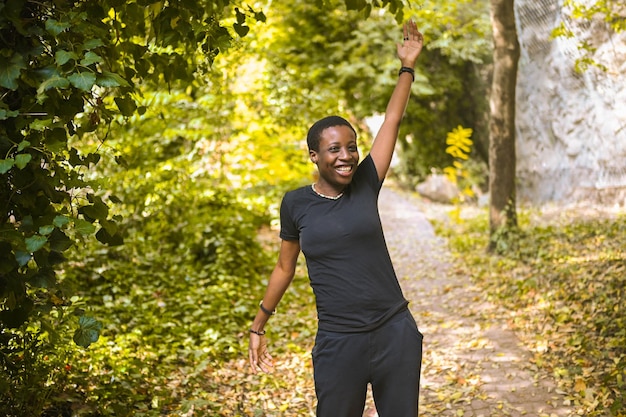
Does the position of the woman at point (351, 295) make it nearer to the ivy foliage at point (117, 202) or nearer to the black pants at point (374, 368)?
the black pants at point (374, 368)

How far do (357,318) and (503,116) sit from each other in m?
7.52

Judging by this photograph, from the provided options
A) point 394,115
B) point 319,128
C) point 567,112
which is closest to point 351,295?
point 319,128

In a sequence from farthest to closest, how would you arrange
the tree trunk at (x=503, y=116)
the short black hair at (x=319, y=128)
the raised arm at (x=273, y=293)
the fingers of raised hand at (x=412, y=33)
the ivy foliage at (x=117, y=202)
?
the tree trunk at (x=503, y=116) → the fingers of raised hand at (x=412, y=33) → the raised arm at (x=273, y=293) → the short black hair at (x=319, y=128) → the ivy foliage at (x=117, y=202)

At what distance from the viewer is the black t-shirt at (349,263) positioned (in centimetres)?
274

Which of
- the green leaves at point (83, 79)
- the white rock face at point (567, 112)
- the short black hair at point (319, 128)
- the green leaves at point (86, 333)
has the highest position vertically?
the white rock face at point (567, 112)

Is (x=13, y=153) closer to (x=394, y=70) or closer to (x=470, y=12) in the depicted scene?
(x=394, y=70)

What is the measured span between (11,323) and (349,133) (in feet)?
5.38

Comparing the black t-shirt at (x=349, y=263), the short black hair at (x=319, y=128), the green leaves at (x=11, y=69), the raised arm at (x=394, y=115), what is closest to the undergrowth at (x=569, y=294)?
the black t-shirt at (x=349, y=263)

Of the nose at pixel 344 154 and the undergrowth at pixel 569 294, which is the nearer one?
the nose at pixel 344 154

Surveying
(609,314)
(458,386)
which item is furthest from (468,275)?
(458,386)

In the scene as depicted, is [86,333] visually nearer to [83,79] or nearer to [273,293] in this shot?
[273,293]

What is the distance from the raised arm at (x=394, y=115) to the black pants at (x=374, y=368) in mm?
699

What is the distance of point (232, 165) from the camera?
1039 cm

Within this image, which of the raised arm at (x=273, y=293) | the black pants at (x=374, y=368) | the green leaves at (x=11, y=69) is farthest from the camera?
the raised arm at (x=273, y=293)
